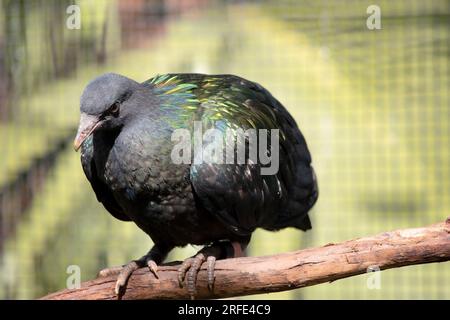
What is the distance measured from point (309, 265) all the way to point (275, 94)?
10.3ft

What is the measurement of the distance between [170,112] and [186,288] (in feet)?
2.48

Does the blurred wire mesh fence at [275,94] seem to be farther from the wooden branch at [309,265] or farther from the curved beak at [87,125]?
the curved beak at [87,125]

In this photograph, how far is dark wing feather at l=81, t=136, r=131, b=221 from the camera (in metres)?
3.21

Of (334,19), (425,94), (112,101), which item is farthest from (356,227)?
(112,101)

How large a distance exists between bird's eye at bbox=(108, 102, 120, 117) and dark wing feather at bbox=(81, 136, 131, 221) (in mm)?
282

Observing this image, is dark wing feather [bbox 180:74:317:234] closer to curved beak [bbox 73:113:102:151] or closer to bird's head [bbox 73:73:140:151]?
bird's head [bbox 73:73:140:151]

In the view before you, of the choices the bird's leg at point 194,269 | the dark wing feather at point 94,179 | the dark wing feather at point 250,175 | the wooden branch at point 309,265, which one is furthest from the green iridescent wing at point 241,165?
the dark wing feather at point 94,179

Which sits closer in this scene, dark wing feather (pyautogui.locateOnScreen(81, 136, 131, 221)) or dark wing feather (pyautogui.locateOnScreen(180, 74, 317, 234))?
dark wing feather (pyautogui.locateOnScreen(180, 74, 317, 234))

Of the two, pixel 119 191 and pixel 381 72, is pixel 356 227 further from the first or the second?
pixel 119 191

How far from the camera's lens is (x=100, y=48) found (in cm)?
590

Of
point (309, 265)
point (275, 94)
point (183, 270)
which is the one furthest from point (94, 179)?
point (275, 94)

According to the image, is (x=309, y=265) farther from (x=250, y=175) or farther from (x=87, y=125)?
(x=87, y=125)

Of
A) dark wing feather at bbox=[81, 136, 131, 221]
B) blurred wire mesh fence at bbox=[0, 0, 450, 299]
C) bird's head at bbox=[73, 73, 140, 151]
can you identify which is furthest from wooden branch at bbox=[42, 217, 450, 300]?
blurred wire mesh fence at bbox=[0, 0, 450, 299]

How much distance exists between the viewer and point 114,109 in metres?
2.95
